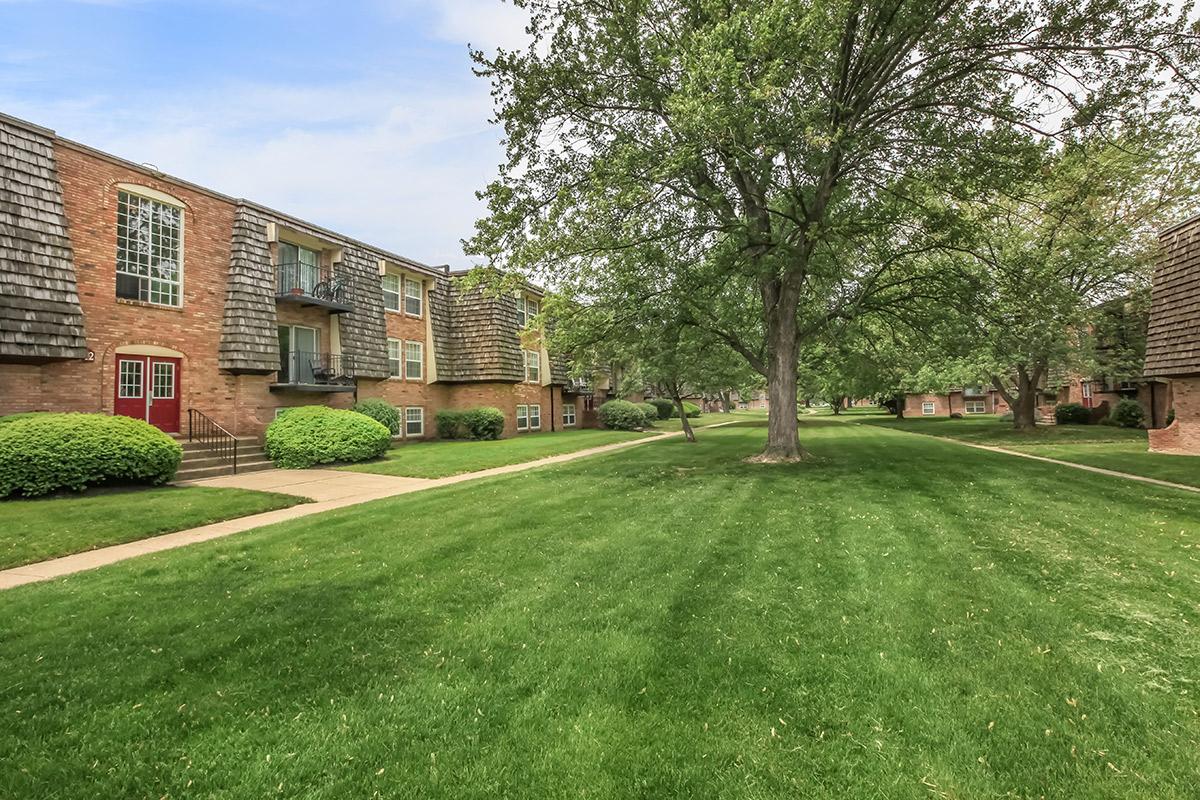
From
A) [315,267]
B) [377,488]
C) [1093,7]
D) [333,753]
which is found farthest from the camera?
[315,267]

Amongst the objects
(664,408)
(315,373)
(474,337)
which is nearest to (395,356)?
(474,337)

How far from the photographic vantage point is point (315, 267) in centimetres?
2056

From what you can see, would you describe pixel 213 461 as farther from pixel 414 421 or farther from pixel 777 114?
pixel 777 114

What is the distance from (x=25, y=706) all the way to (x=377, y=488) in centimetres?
908

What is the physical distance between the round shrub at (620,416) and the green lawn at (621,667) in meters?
27.7

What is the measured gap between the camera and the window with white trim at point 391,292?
79.4ft

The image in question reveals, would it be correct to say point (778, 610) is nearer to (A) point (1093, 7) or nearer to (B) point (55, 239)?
(A) point (1093, 7)

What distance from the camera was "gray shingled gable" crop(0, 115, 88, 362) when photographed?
11805mm

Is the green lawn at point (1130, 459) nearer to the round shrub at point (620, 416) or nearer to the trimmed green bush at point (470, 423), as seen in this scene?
the round shrub at point (620, 416)

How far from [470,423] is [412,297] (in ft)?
20.1

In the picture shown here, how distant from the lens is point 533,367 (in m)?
31.3

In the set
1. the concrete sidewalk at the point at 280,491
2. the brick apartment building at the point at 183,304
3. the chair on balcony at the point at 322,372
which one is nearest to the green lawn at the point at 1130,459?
the concrete sidewalk at the point at 280,491

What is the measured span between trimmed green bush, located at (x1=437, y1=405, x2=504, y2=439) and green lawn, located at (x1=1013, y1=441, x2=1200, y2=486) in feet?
66.2

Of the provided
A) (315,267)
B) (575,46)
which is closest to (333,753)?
(575,46)
